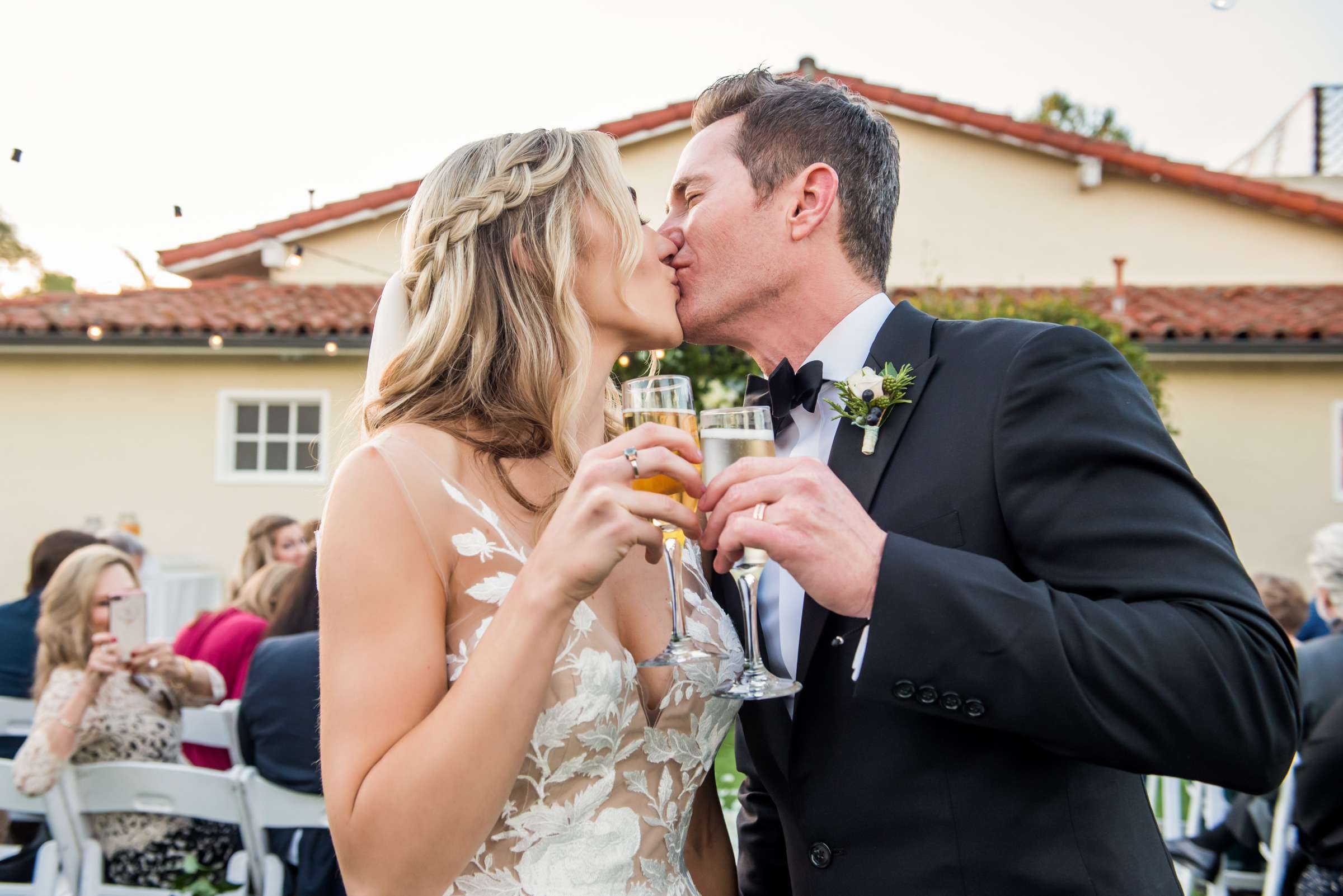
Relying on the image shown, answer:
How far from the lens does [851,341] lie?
264 centimetres

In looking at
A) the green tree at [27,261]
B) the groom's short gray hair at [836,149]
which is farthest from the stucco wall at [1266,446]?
the green tree at [27,261]

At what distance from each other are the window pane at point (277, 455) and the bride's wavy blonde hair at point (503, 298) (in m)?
12.2

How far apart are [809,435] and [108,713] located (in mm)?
4182

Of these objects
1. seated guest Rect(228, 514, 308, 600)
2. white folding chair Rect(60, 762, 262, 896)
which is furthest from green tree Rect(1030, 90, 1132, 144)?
white folding chair Rect(60, 762, 262, 896)

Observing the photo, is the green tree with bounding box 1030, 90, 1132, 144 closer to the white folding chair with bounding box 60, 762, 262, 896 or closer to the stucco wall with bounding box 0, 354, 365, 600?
the stucco wall with bounding box 0, 354, 365, 600

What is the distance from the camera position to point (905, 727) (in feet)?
6.64

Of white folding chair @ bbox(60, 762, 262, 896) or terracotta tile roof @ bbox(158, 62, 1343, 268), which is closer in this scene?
white folding chair @ bbox(60, 762, 262, 896)

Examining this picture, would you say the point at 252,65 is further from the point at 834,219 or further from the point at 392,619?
the point at 392,619

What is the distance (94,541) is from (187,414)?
7.85 metres

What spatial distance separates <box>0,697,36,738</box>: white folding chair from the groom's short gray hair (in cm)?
514

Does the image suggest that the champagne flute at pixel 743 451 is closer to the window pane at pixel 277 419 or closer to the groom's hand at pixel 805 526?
the groom's hand at pixel 805 526

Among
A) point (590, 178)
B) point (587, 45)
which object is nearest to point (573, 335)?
point (590, 178)

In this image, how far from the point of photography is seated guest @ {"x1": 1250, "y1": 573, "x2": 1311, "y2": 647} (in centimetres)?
662

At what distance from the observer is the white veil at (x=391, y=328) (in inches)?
104
